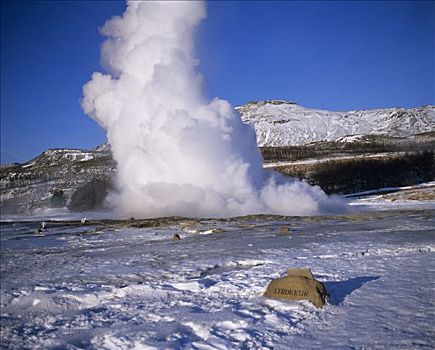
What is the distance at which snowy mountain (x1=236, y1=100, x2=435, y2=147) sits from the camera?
14462 cm

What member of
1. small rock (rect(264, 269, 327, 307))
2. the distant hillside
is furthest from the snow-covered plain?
the distant hillside

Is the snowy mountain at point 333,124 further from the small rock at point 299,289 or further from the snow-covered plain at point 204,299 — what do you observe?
the small rock at point 299,289

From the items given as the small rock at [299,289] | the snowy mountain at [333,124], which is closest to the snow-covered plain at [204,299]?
the small rock at [299,289]

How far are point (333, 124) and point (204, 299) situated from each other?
159 m

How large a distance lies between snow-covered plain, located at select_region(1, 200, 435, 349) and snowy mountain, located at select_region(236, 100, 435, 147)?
427ft

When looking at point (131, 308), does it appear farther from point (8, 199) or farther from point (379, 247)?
point (379, 247)

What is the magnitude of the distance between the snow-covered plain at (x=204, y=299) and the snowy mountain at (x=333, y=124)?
130 meters

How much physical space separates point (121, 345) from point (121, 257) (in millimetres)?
6700

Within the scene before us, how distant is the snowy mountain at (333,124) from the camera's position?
145 metres

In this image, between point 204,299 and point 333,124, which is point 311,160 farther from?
point 333,124

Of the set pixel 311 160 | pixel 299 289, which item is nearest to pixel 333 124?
pixel 311 160

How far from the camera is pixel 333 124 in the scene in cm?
15738

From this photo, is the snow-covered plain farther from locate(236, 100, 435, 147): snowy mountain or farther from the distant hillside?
locate(236, 100, 435, 147): snowy mountain

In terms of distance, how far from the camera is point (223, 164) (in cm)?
3644
